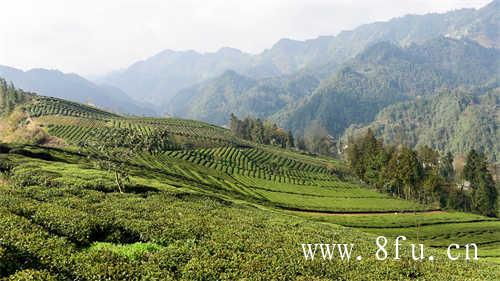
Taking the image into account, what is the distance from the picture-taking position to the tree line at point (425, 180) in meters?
128

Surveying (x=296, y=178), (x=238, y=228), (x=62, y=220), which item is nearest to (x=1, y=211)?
(x=62, y=220)

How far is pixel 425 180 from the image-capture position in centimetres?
12681

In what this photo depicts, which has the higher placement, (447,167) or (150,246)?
(447,167)

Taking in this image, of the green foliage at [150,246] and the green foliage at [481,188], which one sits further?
the green foliage at [481,188]

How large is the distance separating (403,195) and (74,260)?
14692 cm

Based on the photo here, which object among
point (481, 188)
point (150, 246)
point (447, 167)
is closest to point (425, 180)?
point (481, 188)

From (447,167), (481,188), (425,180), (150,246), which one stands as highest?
(447,167)

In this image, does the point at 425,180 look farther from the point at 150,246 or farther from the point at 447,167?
the point at 150,246

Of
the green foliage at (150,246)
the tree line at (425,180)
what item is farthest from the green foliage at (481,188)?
the green foliage at (150,246)

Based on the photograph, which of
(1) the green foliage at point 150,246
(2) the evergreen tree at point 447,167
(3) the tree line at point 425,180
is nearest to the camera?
(1) the green foliage at point 150,246

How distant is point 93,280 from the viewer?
16312 millimetres

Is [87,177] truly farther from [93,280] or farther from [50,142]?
[50,142]

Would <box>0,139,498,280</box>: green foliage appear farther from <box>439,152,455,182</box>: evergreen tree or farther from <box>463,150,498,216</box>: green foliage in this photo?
<box>439,152,455,182</box>: evergreen tree

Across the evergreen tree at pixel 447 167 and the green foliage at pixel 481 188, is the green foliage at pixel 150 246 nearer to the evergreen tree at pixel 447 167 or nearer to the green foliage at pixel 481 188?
the green foliage at pixel 481 188
